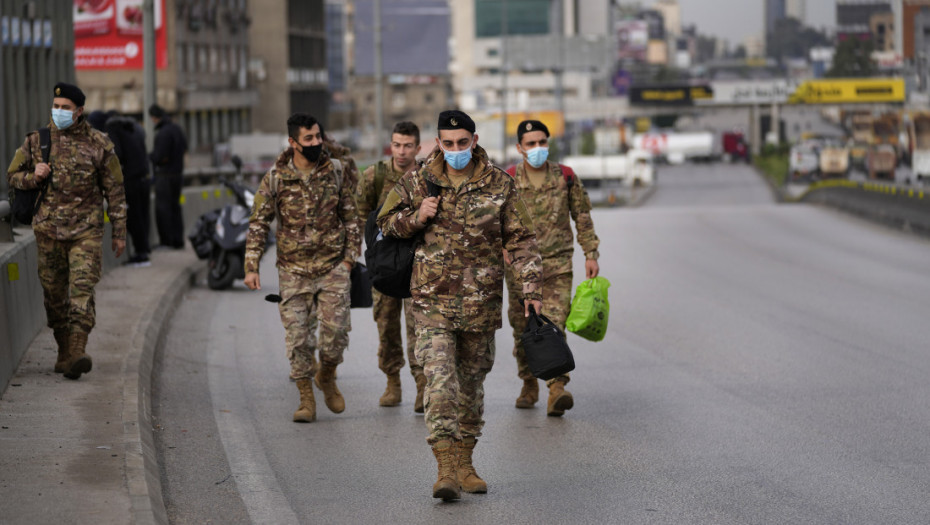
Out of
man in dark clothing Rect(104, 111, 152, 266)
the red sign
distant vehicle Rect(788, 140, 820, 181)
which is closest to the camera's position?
man in dark clothing Rect(104, 111, 152, 266)

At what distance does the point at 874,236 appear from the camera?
27.4 meters

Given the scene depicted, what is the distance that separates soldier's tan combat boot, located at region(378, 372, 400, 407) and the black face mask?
162cm

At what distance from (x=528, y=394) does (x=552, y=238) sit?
3.29 ft

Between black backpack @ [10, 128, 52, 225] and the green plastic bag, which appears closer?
the green plastic bag

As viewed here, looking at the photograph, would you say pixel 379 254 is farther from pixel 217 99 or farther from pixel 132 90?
pixel 217 99

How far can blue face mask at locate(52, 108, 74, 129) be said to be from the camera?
10.2 metres

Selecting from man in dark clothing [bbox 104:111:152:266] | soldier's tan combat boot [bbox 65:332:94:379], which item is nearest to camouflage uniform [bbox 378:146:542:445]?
soldier's tan combat boot [bbox 65:332:94:379]

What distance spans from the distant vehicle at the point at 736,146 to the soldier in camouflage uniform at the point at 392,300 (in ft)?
425

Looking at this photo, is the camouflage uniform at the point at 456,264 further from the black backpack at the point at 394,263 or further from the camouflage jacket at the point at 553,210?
the camouflage jacket at the point at 553,210

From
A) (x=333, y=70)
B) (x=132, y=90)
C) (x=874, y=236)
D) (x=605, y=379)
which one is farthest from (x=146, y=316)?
(x=333, y=70)

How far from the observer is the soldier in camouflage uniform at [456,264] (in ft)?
24.3

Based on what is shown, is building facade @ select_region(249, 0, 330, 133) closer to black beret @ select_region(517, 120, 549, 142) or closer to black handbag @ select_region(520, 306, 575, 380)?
black beret @ select_region(517, 120, 549, 142)

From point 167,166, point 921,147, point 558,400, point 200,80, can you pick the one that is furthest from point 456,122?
point 200,80

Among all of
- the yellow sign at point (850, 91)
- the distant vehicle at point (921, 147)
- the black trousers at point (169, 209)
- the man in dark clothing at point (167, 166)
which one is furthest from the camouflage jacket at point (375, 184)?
the yellow sign at point (850, 91)
